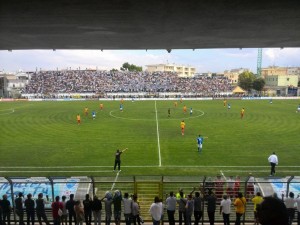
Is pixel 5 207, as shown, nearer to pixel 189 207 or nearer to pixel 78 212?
pixel 78 212

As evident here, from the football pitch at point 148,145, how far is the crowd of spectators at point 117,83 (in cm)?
5209

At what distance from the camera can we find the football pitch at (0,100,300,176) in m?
19.4

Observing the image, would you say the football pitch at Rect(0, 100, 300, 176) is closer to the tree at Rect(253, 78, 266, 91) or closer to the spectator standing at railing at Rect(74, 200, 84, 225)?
the spectator standing at railing at Rect(74, 200, 84, 225)

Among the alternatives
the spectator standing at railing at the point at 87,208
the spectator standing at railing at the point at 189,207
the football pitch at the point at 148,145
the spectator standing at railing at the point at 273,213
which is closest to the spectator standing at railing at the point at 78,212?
the spectator standing at railing at the point at 87,208

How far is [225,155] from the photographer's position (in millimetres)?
22375

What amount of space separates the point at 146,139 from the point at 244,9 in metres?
21.0

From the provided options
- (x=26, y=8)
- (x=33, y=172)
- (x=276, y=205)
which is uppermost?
(x=26, y=8)

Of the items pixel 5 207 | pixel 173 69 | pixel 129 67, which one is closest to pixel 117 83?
pixel 129 67

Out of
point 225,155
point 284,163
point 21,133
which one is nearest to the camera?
point 284,163

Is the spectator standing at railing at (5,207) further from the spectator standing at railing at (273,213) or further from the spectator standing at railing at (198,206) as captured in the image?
the spectator standing at railing at (273,213)

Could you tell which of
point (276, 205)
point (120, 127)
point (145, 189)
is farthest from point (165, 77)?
point (276, 205)

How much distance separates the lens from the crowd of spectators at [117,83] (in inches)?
3615

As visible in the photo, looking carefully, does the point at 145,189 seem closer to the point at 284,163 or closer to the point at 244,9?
the point at 244,9

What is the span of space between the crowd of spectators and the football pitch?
171 feet
